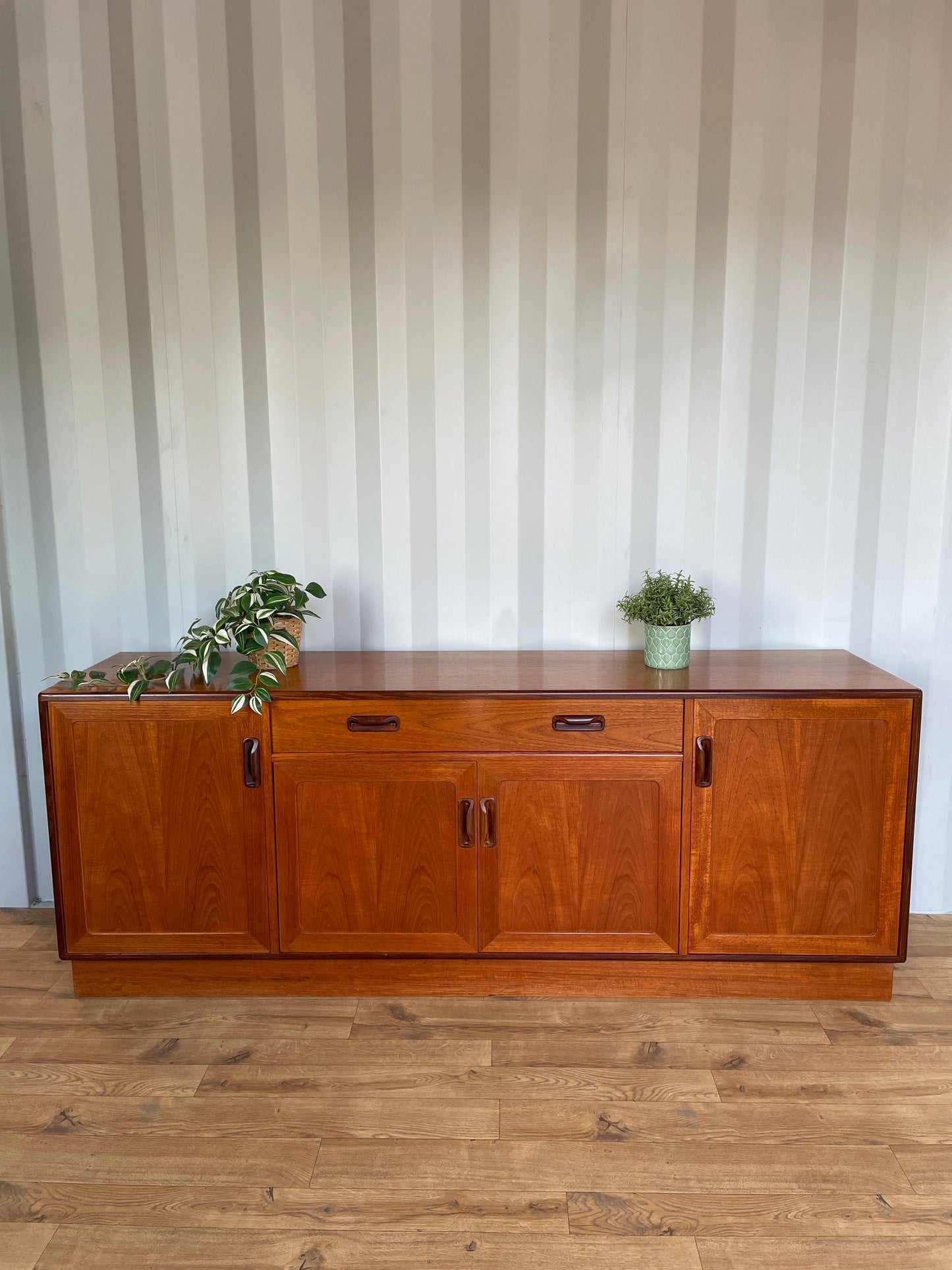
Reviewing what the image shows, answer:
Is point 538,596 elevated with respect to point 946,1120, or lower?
elevated

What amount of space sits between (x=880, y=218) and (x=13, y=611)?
2.86 m

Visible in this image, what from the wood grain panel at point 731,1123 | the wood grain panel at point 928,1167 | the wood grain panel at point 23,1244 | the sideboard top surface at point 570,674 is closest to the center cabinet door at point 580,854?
the sideboard top surface at point 570,674

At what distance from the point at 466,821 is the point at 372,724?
0.35 m

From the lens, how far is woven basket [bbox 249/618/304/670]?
235cm

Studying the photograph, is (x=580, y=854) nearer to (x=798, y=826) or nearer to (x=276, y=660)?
(x=798, y=826)

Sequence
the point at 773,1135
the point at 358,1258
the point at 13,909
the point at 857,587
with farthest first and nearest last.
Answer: the point at 13,909 → the point at 857,587 → the point at 773,1135 → the point at 358,1258

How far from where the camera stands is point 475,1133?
72.8 inches

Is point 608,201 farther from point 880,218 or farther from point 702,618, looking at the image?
point 702,618

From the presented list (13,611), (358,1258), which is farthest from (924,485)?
(13,611)

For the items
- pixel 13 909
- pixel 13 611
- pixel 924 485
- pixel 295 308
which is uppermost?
pixel 295 308

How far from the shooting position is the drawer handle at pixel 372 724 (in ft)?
7.35

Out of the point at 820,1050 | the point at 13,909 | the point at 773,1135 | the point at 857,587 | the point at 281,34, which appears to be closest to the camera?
the point at 773,1135

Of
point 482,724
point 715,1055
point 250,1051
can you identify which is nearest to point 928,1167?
point 715,1055

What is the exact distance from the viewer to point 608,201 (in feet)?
8.30
